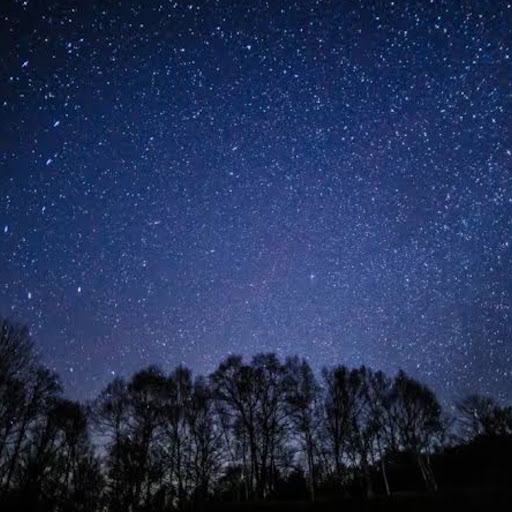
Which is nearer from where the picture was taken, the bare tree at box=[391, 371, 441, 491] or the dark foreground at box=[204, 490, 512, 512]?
the dark foreground at box=[204, 490, 512, 512]

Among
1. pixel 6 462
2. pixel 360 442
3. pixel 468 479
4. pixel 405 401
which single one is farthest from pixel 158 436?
pixel 468 479

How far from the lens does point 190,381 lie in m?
36.7

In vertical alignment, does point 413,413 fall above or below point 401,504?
above

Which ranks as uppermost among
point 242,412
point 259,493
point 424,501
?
point 242,412

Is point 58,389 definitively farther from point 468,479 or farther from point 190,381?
point 468,479

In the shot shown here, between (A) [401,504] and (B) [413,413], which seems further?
(B) [413,413]

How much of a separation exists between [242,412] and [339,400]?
374 inches

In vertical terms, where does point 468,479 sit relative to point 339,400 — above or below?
below

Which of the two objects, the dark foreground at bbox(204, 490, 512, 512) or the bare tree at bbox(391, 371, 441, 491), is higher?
the bare tree at bbox(391, 371, 441, 491)

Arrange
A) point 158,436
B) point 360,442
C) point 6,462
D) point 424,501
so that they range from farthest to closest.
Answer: point 360,442, point 158,436, point 424,501, point 6,462

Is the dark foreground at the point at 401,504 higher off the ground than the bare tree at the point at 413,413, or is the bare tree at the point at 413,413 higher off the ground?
the bare tree at the point at 413,413

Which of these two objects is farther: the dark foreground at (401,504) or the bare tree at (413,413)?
the bare tree at (413,413)

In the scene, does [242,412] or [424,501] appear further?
[242,412]

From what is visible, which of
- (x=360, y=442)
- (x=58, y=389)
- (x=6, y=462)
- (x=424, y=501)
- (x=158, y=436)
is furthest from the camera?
(x=360, y=442)
